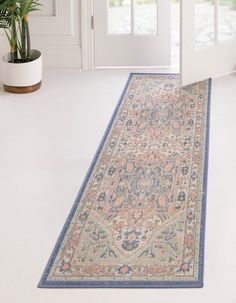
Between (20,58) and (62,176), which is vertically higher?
(20,58)

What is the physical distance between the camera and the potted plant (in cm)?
546

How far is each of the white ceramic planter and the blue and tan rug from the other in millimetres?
636

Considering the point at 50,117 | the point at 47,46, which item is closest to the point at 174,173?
the point at 50,117

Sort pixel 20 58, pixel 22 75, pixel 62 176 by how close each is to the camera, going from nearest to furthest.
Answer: pixel 62 176 < pixel 22 75 < pixel 20 58

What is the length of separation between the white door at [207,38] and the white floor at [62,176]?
146mm

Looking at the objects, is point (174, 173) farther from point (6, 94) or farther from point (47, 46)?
point (47, 46)

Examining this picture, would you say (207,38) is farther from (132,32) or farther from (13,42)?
(13,42)

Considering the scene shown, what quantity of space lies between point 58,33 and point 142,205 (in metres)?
2.51

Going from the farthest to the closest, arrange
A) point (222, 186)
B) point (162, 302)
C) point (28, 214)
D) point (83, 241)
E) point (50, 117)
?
point (50, 117) < point (222, 186) < point (28, 214) < point (83, 241) < point (162, 302)

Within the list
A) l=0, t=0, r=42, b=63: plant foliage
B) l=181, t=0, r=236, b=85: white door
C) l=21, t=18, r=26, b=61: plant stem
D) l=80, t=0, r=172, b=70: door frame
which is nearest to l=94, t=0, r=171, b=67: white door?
l=80, t=0, r=172, b=70: door frame

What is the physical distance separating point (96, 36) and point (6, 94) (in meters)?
0.87

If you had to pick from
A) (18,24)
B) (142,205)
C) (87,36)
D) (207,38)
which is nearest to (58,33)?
(87,36)

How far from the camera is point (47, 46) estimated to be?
6027 mm

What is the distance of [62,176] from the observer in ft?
13.7
